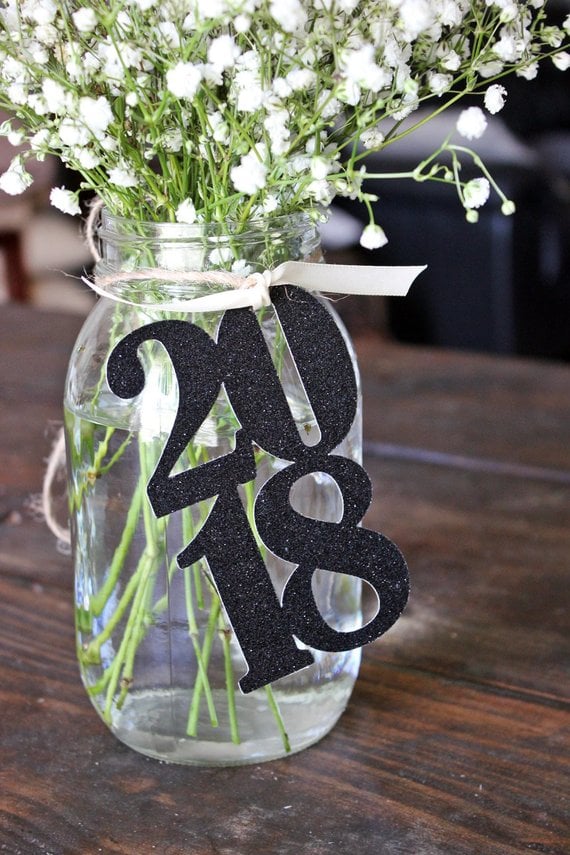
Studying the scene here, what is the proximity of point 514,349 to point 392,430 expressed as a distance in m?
1.59

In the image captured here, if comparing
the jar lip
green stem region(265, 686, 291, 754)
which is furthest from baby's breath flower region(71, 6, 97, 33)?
green stem region(265, 686, 291, 754)

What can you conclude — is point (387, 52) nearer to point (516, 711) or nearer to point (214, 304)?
point (214, 304)

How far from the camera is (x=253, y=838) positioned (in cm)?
54

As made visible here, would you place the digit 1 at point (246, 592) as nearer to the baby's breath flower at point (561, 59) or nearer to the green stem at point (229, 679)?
the green stem at point (229, 679)

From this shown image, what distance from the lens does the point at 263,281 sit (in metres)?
0.54

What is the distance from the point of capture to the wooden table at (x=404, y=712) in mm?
545

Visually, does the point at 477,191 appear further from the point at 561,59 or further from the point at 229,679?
the point at 229,679

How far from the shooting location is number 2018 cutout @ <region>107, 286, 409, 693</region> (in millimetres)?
547

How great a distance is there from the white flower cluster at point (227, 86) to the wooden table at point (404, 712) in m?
0.30

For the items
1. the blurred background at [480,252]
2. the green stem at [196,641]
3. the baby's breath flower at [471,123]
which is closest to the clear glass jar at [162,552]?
the green stem at [196,641]

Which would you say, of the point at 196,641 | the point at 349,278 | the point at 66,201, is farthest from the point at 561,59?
the point at 196,641

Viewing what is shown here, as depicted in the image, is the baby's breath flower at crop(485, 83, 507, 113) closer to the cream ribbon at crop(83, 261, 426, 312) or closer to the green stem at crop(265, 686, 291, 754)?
the cream ribbon at crop(83, 261, 426, 312)

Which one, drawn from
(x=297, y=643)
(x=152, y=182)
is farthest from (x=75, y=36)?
(x=297, y=643)

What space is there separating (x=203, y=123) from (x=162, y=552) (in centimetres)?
23
